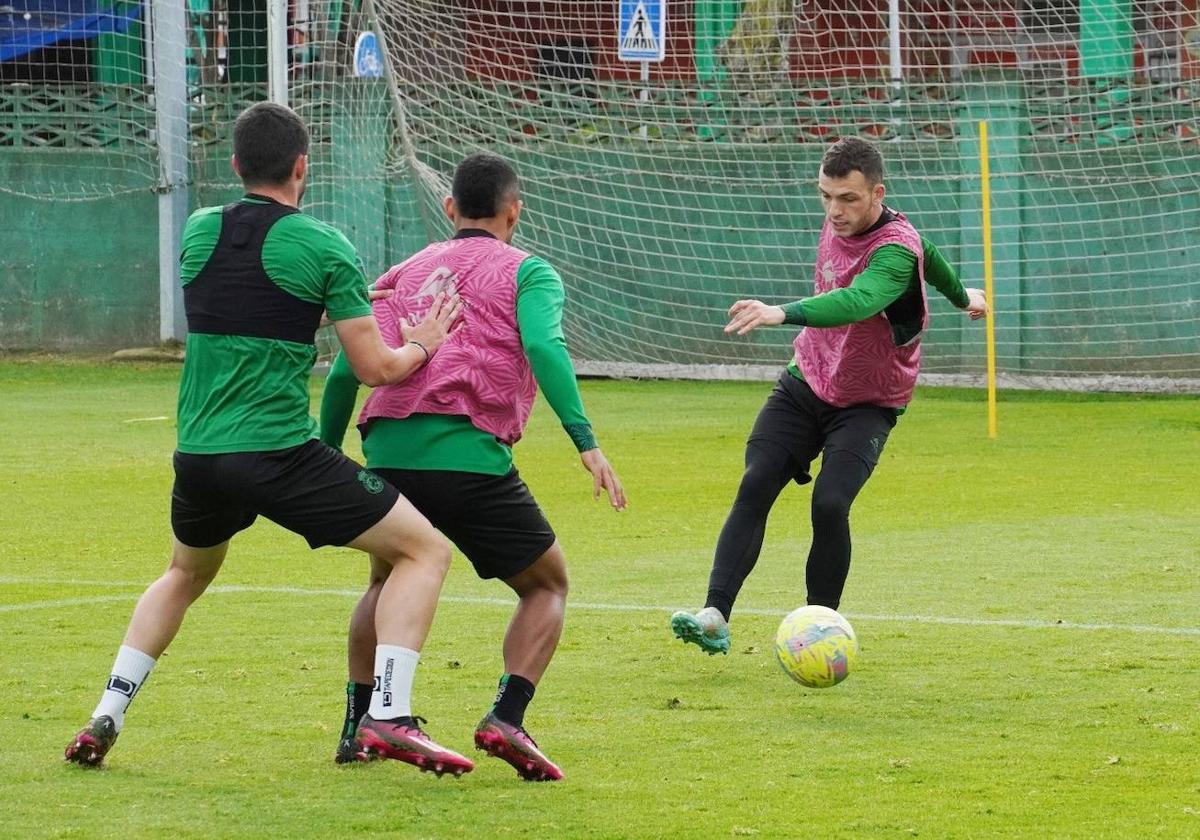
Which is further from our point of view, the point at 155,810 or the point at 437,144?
the point at 437,144

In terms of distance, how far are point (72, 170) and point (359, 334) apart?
2006cm

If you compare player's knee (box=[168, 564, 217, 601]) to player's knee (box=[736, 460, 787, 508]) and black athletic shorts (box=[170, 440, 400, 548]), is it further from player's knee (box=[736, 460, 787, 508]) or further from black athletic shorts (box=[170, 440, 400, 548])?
player's knee (box=[736, 460, 787, 508])

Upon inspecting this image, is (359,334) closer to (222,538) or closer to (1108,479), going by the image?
(222,538)

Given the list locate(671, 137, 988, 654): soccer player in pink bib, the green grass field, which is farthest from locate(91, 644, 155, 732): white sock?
locate(671, 137, 988, 654): soccer player in pink bib

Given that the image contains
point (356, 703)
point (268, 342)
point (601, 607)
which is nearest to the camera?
point (268, 342)

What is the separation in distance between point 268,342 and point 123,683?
103 cm

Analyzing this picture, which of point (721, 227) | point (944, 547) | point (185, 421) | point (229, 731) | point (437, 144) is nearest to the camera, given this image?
point (185, 421)

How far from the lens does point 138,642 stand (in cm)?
551

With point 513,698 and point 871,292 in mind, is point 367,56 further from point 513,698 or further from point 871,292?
point 513,698

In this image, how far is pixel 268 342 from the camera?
17.1 feet

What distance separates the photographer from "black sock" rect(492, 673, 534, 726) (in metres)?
5.40

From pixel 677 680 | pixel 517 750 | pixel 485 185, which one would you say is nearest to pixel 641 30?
pixel 677 680

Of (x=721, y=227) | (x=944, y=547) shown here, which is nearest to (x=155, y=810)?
(x=944, y=547)

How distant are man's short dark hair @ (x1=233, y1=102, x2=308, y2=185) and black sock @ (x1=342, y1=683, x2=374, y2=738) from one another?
56.2 inches
